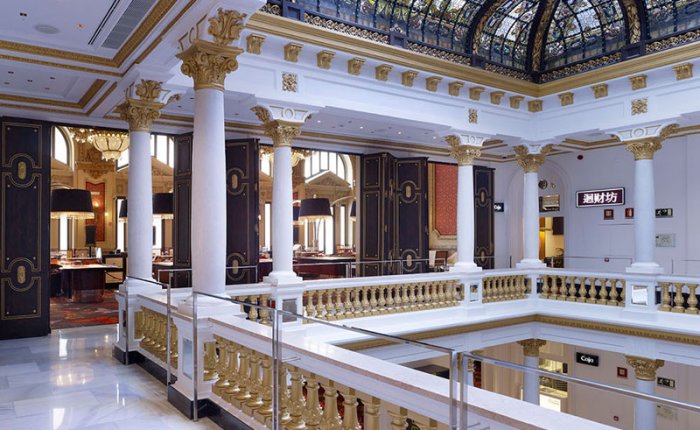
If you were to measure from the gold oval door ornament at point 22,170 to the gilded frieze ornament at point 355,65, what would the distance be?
18.4ft

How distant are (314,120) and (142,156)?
4.16 m

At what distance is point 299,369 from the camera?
11.7 ft

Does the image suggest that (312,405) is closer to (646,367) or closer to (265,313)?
(265,313)

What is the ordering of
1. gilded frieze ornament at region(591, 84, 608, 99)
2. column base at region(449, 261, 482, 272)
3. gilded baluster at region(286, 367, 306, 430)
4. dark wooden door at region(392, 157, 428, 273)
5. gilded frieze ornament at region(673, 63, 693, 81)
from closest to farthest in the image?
gilded baluster at region(286, 367, 306, 430), gilded frieze ornament at region(673, 63, 693, 81), gilded frieze ornament at region(591, 84, 608, 99), column base at region(449, 261, 482, 272), dark wooden door at region(392, 157, 428, 273)

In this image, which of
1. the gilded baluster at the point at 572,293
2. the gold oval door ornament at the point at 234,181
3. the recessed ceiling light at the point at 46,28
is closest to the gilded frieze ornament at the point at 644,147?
the gilded baluster at the point at 572,293

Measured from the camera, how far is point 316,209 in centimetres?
1591

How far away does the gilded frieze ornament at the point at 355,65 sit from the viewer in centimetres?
889

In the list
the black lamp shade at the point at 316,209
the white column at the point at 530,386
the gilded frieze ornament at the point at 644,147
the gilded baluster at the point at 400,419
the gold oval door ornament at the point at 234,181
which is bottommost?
the white column at the point at 530,386

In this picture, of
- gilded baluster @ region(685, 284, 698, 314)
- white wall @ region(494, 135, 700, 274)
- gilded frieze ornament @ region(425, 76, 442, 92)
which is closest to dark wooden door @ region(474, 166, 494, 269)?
white wall @ region(494, 135, 700, 274)

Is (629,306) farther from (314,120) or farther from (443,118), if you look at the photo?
(314,120)

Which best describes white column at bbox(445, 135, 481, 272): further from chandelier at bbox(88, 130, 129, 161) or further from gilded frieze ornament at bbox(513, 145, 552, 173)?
chandelier at bbox(88, 130, 129, 161)

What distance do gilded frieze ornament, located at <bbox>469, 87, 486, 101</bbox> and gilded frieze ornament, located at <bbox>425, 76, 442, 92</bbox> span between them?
97 cm

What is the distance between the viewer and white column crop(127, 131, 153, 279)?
7602 millimetres

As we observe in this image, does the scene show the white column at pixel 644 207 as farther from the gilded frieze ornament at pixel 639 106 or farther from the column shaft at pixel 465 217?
the column shaft at pixel 465 217
